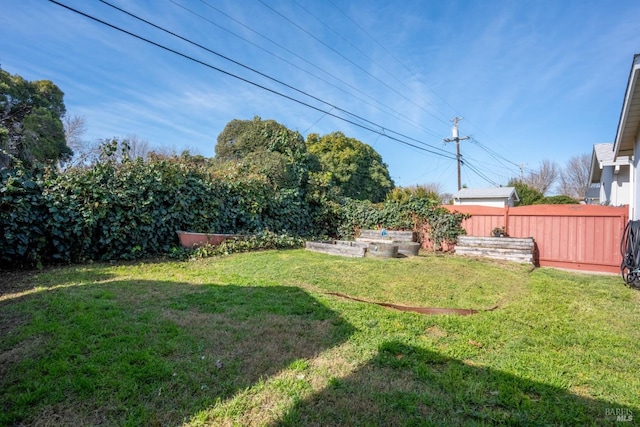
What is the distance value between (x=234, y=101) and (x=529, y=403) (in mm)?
12185

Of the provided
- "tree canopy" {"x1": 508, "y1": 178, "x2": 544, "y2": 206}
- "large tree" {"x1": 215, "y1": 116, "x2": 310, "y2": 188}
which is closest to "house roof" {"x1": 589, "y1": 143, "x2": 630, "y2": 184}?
"tree canopy" {"x1": 508, "y1": 178, "x2": 544, "y2": 206}

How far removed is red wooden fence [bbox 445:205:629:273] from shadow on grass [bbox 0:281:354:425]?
756 centimetres

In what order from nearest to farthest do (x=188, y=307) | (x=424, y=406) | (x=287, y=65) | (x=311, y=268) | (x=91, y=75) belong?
(x=424, y=406) < (x=188, y=307) < (x=311, y=268) < (x=91, y=75) < (x=287, y=65)

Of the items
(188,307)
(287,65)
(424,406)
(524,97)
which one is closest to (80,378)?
(188,307)

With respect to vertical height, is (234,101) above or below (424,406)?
above

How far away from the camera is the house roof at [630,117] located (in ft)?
16.5

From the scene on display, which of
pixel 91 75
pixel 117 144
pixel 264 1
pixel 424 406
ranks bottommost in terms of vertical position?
pixel 424 406

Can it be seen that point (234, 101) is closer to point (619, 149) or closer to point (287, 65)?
point (287, 65)

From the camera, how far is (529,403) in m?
2.07

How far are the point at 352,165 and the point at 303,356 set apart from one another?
20275 mm

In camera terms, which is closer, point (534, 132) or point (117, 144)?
point (117, 144)

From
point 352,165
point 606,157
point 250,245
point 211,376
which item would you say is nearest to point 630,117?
point 606,157

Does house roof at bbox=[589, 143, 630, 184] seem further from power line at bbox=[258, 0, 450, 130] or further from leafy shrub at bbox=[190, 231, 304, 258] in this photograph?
leafy shrub at bbox=[190, 231, 304, 258]

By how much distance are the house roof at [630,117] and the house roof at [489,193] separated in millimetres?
13981
